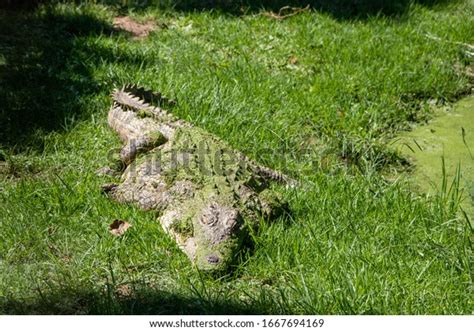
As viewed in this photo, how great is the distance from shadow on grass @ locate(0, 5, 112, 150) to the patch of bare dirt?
0.65ft

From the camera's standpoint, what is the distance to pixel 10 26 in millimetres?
7512

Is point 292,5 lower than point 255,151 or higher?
higher

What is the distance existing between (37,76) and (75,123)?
35.7 inches

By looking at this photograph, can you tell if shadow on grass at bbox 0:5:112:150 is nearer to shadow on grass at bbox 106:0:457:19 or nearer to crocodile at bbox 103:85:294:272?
crocodile at bbox 103:85:294:272

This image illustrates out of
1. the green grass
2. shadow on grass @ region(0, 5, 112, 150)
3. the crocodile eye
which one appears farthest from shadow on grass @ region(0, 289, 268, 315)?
shadow on grass @ region(0, 5, 112, 150)

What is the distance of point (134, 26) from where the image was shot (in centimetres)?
785

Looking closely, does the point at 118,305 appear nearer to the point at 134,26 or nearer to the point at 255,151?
the point at 255,151

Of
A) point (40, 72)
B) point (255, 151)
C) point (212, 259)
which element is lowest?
point (40, 72)

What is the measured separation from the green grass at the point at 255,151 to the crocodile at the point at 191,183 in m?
0.11

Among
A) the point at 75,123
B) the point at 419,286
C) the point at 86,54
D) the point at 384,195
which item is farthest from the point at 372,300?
the point at 86,54

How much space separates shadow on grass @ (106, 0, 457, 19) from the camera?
8227mm

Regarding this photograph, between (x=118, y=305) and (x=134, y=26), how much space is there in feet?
14.8

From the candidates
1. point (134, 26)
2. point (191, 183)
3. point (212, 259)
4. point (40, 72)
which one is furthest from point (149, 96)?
point (212, 259)
